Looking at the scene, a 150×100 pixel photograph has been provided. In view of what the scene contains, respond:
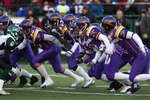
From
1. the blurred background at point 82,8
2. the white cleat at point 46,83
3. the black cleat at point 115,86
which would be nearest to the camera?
the black cleat at point 115,86

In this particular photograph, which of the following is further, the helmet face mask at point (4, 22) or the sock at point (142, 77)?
the helmet face mask at point (4, 22)

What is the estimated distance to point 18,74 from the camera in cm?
1293

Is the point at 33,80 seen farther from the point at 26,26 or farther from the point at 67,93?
the point at 67,93

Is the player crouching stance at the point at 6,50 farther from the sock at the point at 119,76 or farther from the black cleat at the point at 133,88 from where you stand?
the black cleat at the point at 133,88

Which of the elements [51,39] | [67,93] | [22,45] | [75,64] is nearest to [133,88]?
[67,93]

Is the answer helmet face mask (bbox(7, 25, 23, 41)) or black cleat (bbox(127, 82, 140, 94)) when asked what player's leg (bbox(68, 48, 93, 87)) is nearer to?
black cleat (bbox(127, 82, 140, 94))

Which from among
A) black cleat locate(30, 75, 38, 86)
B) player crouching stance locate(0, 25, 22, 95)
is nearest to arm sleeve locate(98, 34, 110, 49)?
player crouching stance locate(0, 25, 22, 95)

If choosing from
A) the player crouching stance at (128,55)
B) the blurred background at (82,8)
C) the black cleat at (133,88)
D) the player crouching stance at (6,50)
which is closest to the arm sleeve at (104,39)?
the player crouching stance at (128,55)

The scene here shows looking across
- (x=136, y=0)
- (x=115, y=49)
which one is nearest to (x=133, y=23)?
(x=136, y=0)

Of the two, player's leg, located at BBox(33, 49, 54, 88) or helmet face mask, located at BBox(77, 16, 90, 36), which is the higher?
helmet face mask, located at BBox(77, 16, 90, 36)

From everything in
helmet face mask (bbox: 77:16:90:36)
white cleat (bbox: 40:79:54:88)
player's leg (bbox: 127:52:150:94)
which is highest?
helmet face mask (bbox: 77:16:90:36)

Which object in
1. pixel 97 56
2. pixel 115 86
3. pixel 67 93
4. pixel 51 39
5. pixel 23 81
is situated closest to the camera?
pixel 67 93

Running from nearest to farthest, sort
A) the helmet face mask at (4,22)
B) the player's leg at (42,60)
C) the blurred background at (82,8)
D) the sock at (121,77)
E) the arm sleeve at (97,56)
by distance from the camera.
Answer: the sock at (121,77) < the arm sleeve at (97,56) < the helmet face mask at (4,22) < the player's leg at (42,60) < the blurred background at (82,8)

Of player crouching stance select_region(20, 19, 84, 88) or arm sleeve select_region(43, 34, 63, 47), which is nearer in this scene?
player crouching stance select_region(20, 19, 84, 88)
